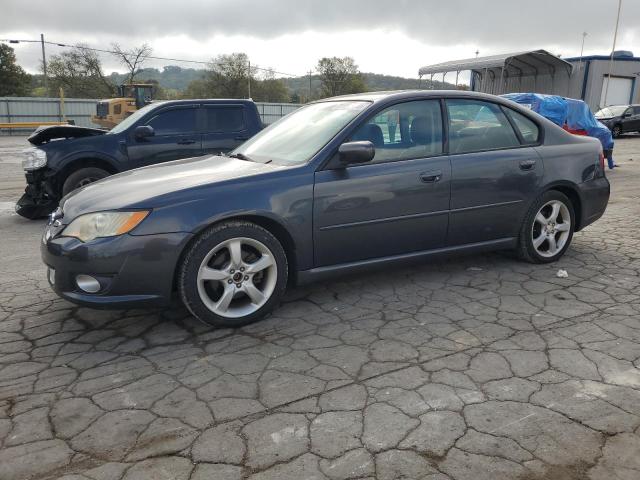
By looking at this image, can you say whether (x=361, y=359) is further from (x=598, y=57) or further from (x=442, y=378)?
(x=598, y=57)

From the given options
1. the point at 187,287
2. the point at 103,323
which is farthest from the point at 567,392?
the point at 103,323

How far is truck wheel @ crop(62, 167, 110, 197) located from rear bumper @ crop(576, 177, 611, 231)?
5988mm

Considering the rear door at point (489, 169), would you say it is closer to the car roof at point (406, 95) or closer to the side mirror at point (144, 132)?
the car roof at point (406, 95)

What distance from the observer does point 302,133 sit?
14.0 ft

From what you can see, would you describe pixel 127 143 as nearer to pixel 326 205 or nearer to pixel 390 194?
pixel 326 205

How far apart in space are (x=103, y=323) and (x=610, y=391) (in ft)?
10.4

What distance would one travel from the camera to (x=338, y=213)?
12.5ft

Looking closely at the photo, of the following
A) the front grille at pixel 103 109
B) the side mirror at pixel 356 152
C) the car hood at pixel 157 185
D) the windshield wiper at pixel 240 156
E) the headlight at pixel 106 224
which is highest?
the front grille at pixel 103 109

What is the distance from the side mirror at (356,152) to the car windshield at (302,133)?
251 mm

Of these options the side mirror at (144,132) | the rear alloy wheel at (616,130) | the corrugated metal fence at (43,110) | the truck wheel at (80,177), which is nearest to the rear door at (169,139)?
the side mirror at (144,132)

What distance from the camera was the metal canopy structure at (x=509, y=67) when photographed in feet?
84.7

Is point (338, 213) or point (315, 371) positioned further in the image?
point (338, 213)

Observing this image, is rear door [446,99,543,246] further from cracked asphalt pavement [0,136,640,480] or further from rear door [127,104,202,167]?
rear door [127,104,202,167]

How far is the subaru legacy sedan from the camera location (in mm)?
3338
